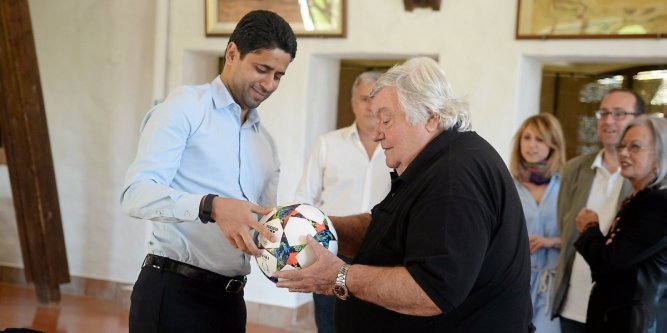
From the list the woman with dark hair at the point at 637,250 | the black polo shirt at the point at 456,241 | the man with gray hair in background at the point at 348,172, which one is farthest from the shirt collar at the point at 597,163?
the black polo shirt at the point at 456,241

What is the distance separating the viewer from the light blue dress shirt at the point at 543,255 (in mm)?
4414

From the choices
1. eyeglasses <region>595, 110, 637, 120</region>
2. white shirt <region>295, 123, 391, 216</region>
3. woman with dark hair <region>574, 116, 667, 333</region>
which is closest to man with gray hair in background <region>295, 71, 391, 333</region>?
white shirt <region>295, 123, 391, 216</region>

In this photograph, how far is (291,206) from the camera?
256 cm

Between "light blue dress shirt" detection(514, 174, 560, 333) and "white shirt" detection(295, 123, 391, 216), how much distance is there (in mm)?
791

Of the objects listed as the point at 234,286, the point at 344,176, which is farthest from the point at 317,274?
the point at 344,176

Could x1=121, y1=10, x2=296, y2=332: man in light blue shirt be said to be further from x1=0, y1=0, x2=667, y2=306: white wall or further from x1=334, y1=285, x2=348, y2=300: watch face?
x1=0, y1=0, x2=667, y2=306: white wall

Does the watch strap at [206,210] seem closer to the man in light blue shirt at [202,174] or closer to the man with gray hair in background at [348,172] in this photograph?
the man in light blue shirt at [202,174]

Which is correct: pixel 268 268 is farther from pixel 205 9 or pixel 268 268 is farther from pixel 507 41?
pixel 205 9

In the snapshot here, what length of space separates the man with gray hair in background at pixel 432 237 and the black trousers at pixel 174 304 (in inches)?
16.2

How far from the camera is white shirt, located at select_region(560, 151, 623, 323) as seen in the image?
4152mm

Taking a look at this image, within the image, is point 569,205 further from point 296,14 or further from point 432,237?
point 296,14

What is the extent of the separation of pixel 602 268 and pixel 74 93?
17.0 ft

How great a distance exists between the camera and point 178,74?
21.6 ft

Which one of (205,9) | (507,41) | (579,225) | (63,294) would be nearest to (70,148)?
(63,294)
